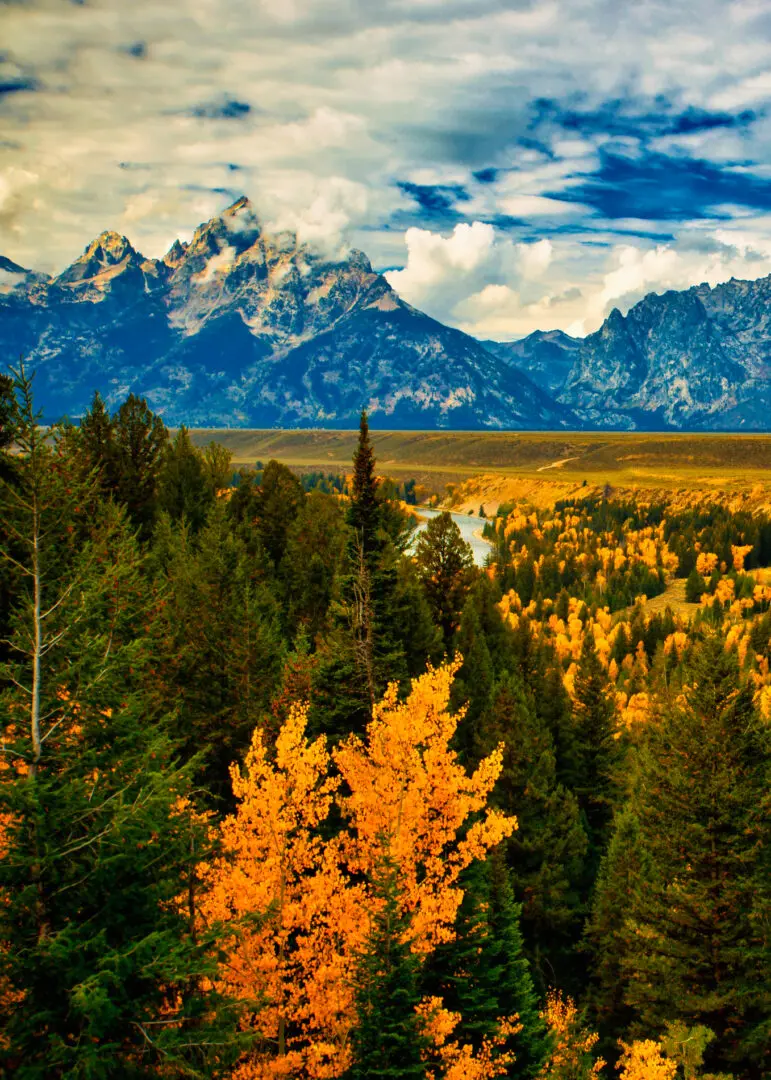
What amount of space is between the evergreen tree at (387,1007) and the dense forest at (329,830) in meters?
0.07

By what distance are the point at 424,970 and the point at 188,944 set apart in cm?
1033

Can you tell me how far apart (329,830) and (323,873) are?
5.23 metres

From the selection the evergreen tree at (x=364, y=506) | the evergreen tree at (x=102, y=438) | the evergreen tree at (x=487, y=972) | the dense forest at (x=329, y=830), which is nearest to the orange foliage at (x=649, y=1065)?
the dense forest at (x=329, y=830)

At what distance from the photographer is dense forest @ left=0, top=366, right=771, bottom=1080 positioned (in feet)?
41.8

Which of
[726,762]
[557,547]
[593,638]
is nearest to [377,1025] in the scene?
[726,762]

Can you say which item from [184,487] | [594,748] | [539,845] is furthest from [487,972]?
[184,487]

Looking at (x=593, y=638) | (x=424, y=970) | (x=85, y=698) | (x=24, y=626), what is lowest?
(x=593, y=638)

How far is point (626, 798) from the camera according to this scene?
5050cm

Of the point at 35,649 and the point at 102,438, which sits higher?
the point at 102,438

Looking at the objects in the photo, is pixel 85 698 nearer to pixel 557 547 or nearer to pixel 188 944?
pixel 188 944

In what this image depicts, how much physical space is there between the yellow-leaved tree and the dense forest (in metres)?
0.10

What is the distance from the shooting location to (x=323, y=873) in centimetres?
2005

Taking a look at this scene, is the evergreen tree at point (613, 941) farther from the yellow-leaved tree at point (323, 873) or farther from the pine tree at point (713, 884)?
the yellow-leaved tree at point (323, 873)

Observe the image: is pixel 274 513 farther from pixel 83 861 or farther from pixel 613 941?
pixel 83 861
